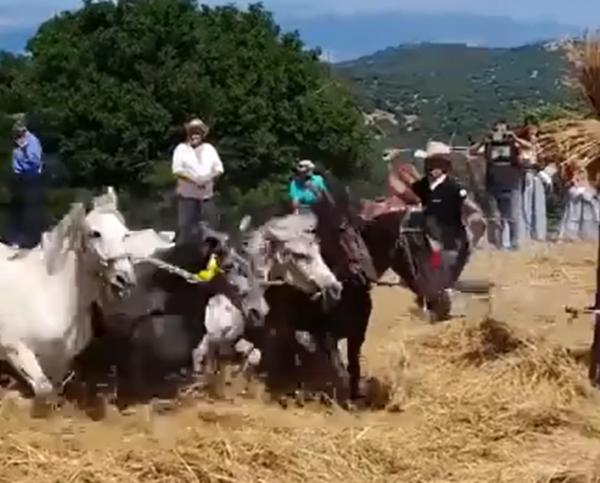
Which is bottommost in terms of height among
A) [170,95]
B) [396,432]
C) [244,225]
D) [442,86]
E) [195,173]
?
[396,432]

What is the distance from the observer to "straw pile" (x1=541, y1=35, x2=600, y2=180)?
8.12 meters

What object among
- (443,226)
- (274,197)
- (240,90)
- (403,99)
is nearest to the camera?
(443,226)

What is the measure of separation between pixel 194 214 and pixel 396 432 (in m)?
3.58

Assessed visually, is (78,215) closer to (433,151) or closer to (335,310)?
(335,310)

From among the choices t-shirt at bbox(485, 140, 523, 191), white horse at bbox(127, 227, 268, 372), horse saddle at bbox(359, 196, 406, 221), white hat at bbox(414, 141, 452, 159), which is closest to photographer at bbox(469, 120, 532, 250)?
t-shirt at bbox(485, 140, 523, 191)

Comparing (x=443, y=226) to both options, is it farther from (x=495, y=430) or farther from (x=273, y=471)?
(x=273, y=471)

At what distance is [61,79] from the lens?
2814cm

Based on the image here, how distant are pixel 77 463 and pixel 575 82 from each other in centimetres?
387

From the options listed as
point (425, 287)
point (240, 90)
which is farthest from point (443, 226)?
point (240, 90)

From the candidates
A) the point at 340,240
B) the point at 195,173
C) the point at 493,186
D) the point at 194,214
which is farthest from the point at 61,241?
the point at 493,186

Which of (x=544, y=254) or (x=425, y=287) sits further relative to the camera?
(x=544, y=254)

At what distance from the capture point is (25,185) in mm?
12406

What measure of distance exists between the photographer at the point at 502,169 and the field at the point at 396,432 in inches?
212

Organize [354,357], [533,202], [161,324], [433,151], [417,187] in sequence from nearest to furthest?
[354,357] → [161,324] → [417,187] → [433,151] → [533,202]
